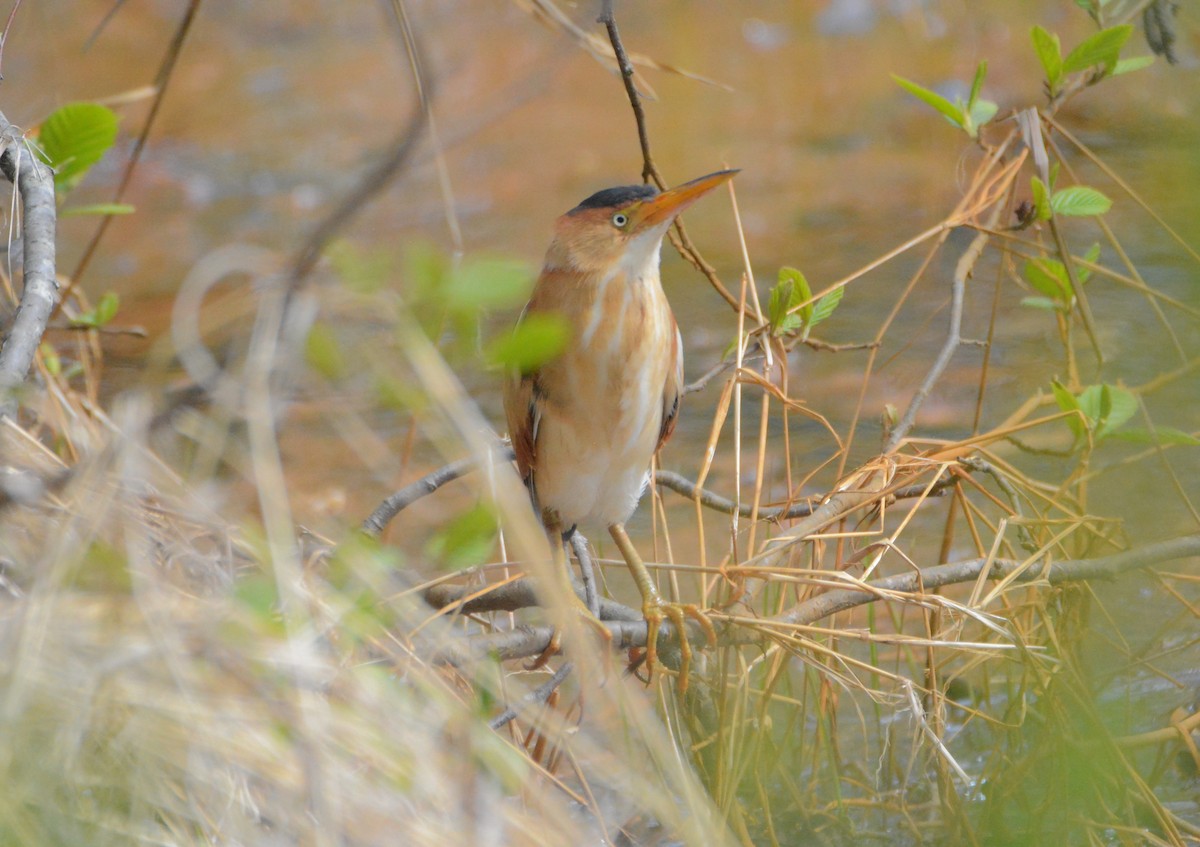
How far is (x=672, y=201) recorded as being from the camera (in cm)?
175

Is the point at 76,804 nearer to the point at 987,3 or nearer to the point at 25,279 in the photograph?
the point at 25,279

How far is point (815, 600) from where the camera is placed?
5.41 ft

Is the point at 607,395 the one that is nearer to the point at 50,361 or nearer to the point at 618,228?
the point at 618,228

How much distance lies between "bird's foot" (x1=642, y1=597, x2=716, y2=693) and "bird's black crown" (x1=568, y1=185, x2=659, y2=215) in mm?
607

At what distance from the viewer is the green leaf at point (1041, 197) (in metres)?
1.77

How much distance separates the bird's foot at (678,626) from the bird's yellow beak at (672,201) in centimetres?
57

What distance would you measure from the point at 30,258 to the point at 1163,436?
4.36 ft

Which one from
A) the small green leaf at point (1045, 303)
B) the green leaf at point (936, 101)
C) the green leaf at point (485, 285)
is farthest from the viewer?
the small green leaf at point (1045, 303)

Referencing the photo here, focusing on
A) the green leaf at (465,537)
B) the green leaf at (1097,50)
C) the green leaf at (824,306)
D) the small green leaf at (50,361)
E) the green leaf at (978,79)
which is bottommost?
the small green leaf at (50,361)

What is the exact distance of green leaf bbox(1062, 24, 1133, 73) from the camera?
1.74 meters

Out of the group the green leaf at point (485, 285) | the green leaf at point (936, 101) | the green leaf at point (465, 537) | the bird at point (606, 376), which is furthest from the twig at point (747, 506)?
the green leaf at point (485, 285)

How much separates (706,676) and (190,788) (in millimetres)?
1120

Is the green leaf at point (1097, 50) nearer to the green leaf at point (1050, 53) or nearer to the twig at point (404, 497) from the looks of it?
the green leaf at point (1050, 53)

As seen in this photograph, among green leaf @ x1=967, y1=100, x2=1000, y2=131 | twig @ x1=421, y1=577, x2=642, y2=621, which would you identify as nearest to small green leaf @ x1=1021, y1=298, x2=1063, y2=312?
green leaf @ x1=967, y1=100, x2=1000, y2=131
